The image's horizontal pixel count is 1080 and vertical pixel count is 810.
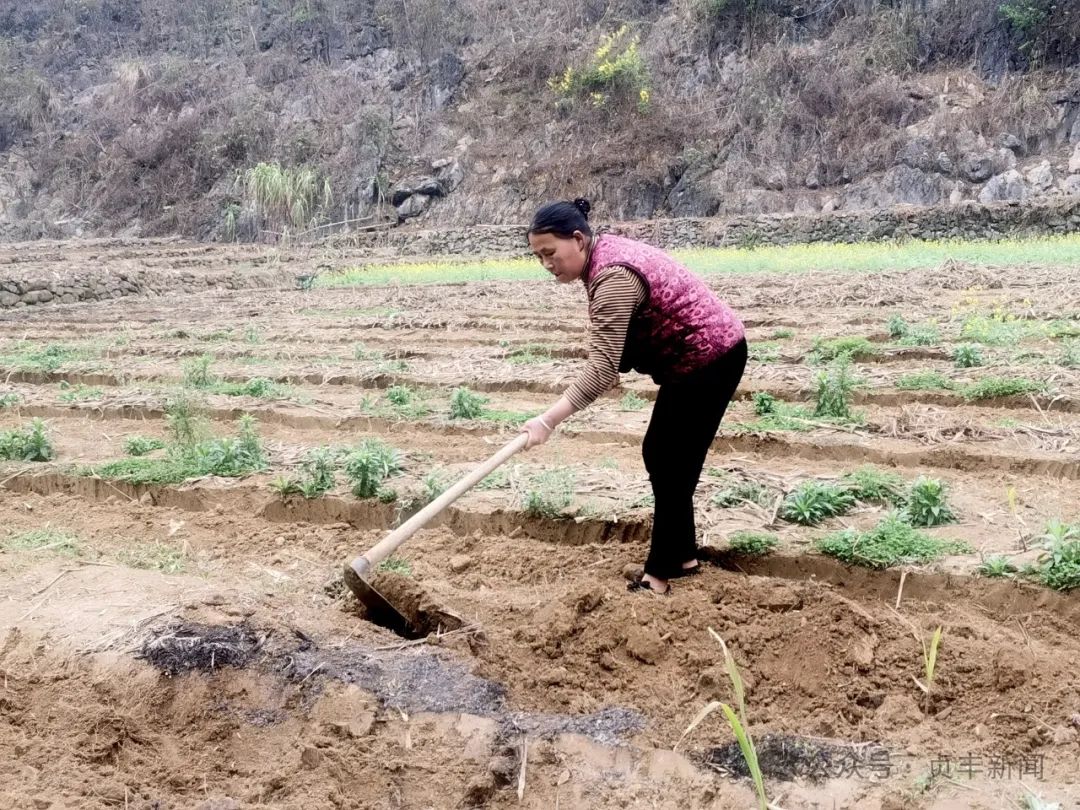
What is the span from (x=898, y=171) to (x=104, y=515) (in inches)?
904

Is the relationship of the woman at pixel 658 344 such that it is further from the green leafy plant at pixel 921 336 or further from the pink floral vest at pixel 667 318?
the green leafy plant at pixel 921 336

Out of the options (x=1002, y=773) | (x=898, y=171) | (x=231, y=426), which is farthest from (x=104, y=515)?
(x=898, y=171)

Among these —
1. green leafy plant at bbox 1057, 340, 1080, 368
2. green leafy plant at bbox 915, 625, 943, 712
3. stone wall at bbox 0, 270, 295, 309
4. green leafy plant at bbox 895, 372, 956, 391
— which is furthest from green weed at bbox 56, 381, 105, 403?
stone wall at bbox 0, 270, 295, 309

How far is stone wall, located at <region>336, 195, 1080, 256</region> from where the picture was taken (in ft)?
62.7

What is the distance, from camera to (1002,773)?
8.36ft

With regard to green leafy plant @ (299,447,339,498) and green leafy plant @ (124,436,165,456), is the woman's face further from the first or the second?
green leafy plant @ (124,436,165,456)

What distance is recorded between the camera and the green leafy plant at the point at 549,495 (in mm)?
4492

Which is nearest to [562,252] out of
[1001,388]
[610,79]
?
[1001,388]

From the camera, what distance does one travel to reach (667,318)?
3334 millimetres

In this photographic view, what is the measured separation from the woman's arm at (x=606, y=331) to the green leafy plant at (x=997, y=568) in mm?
1660

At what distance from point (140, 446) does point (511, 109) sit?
27.5 m

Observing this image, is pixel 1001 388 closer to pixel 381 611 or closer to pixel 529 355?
pixel 529 355

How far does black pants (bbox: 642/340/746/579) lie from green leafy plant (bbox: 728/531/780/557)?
0.42 metres

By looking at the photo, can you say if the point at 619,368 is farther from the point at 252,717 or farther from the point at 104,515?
the point at 104,515
